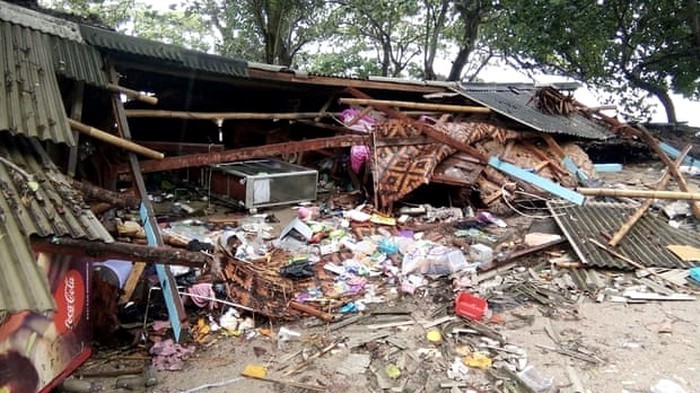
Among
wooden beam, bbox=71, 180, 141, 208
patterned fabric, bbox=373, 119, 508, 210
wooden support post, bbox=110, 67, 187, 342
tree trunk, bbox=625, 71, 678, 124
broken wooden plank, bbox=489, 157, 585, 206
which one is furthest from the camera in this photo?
tree trunk, bbox=625, 71, 678, 124

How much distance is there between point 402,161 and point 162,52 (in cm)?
410

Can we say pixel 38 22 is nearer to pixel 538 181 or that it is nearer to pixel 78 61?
pixel 78 61

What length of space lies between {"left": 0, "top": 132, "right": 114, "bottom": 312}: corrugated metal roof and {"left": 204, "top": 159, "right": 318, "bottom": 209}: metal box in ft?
13.9

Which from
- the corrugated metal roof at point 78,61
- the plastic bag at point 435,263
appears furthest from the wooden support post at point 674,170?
the corrugated metal roof at point 78,61

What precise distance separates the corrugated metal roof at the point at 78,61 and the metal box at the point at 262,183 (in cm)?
307

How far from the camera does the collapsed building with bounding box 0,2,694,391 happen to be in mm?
3023

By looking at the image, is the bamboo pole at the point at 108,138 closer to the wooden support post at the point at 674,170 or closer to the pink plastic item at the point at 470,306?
the pink plastic item at the point at 470,306

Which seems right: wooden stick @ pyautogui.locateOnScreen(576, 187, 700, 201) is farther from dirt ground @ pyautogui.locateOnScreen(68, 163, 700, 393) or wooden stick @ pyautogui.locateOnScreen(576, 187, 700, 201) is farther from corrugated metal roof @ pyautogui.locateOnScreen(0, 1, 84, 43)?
corrugated metal roof @ pyautogui.locateOnScreen(0, 1, 84, 43)

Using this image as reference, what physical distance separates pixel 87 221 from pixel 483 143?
7.29 meters

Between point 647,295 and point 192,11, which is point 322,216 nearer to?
point 647,295

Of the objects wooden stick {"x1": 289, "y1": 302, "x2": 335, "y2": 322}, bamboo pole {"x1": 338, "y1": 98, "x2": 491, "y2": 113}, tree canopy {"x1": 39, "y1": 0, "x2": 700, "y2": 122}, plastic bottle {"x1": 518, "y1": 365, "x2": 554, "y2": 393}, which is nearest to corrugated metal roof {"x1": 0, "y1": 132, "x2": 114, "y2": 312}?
wooden stick {"x1": 289, "y1": 302, "x2": 335, "y2": 322}

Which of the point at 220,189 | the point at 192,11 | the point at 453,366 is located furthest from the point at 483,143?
the point at 192,11

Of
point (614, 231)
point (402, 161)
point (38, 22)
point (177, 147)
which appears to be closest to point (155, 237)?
point (38, 22)

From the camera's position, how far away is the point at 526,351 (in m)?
4.30
